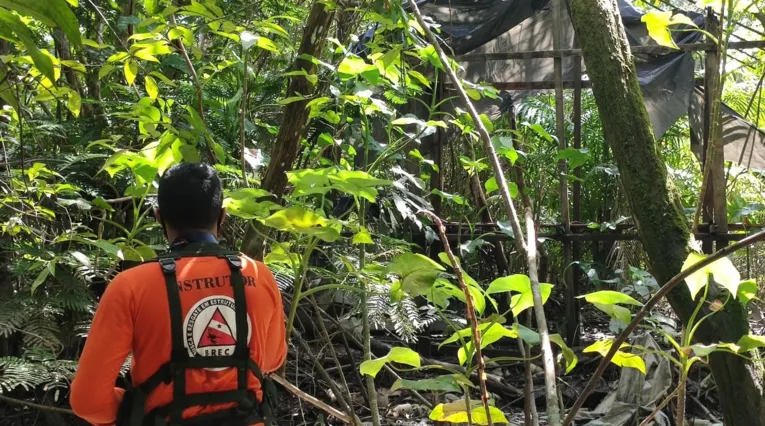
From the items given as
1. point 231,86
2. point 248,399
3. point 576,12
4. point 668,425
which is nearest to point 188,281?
point 248,399

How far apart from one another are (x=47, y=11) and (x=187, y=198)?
954mm

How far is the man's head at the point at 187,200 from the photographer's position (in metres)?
1.71

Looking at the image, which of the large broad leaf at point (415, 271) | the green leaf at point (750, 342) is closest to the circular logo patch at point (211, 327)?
the large broad leaf at point (415, 271)

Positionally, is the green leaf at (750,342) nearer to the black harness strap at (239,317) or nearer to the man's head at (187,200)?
the black harness strap at (239,317)

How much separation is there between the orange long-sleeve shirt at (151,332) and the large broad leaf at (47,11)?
88 centimetres

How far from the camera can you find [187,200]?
1.71 m

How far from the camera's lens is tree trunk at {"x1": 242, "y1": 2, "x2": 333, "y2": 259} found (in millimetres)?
2367

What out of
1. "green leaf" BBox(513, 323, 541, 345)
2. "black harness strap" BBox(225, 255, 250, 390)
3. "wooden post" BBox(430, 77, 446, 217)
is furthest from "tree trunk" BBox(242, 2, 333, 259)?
"wooden post" BBox(430, 77, 446, 217)

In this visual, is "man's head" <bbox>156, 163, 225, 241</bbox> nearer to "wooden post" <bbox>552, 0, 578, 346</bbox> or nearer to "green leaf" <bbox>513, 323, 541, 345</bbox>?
"green leaf" <bbox>513, 323, 541, 345</bbox>

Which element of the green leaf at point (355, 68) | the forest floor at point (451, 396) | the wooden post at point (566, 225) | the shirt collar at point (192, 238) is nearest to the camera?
the shirt collar at point (192, 238)

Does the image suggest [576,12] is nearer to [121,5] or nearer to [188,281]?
[188,281]

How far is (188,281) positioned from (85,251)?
1469mm

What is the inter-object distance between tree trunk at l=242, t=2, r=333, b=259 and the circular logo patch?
698 mm

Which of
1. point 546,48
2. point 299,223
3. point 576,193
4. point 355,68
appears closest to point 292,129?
point 355,68
